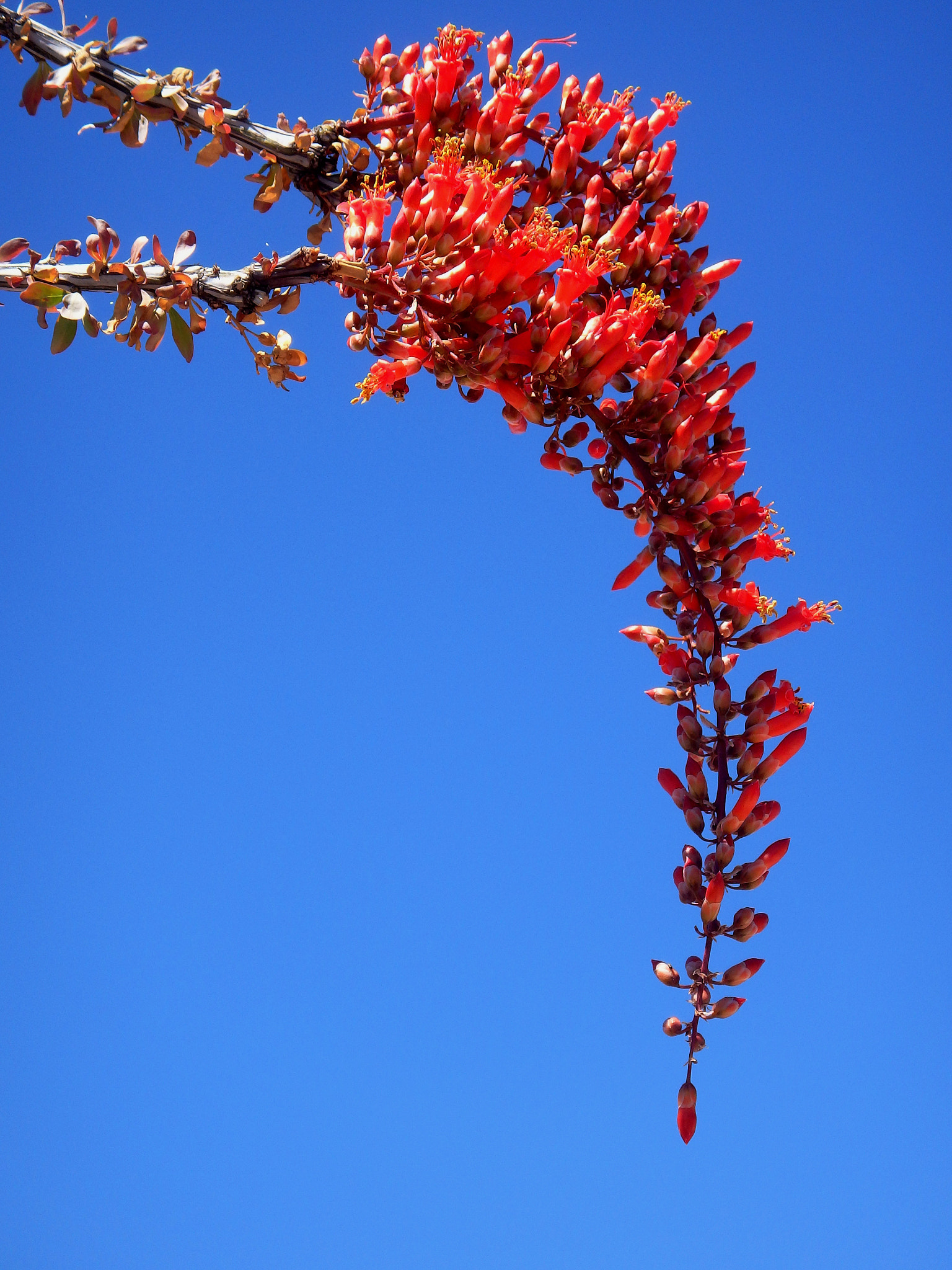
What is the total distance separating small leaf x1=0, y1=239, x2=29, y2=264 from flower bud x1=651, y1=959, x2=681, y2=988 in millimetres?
859

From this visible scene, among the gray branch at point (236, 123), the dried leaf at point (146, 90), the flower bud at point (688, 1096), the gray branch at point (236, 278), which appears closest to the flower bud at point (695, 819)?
the flower bud at point (688, 1096)

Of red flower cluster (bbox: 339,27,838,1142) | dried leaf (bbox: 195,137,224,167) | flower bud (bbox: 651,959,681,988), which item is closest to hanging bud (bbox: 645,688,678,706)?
red flower cluster (bbox: 339,27,838,1142)

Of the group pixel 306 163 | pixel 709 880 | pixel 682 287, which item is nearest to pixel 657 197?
pixel 682 287

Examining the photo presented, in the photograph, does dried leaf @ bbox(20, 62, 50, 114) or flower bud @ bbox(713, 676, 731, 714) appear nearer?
dried leaf @ bbox(20, 62, 50, 114)

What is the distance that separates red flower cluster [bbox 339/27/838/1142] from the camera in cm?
103

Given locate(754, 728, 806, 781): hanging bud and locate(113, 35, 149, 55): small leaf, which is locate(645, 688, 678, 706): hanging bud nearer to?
locate(754, 728, 806, 781): hanging bud

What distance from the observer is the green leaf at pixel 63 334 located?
1.00m

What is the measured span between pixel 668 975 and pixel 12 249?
2.88 ft

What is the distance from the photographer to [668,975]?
105 centimetres

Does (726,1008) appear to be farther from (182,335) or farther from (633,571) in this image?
(182,335)

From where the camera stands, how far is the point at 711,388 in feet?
3.92

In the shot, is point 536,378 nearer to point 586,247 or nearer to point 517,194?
point 586,247

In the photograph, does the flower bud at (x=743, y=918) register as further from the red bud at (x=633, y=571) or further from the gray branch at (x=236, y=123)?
the gray branch at (x=236, y=123)

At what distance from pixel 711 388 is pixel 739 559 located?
19cm
